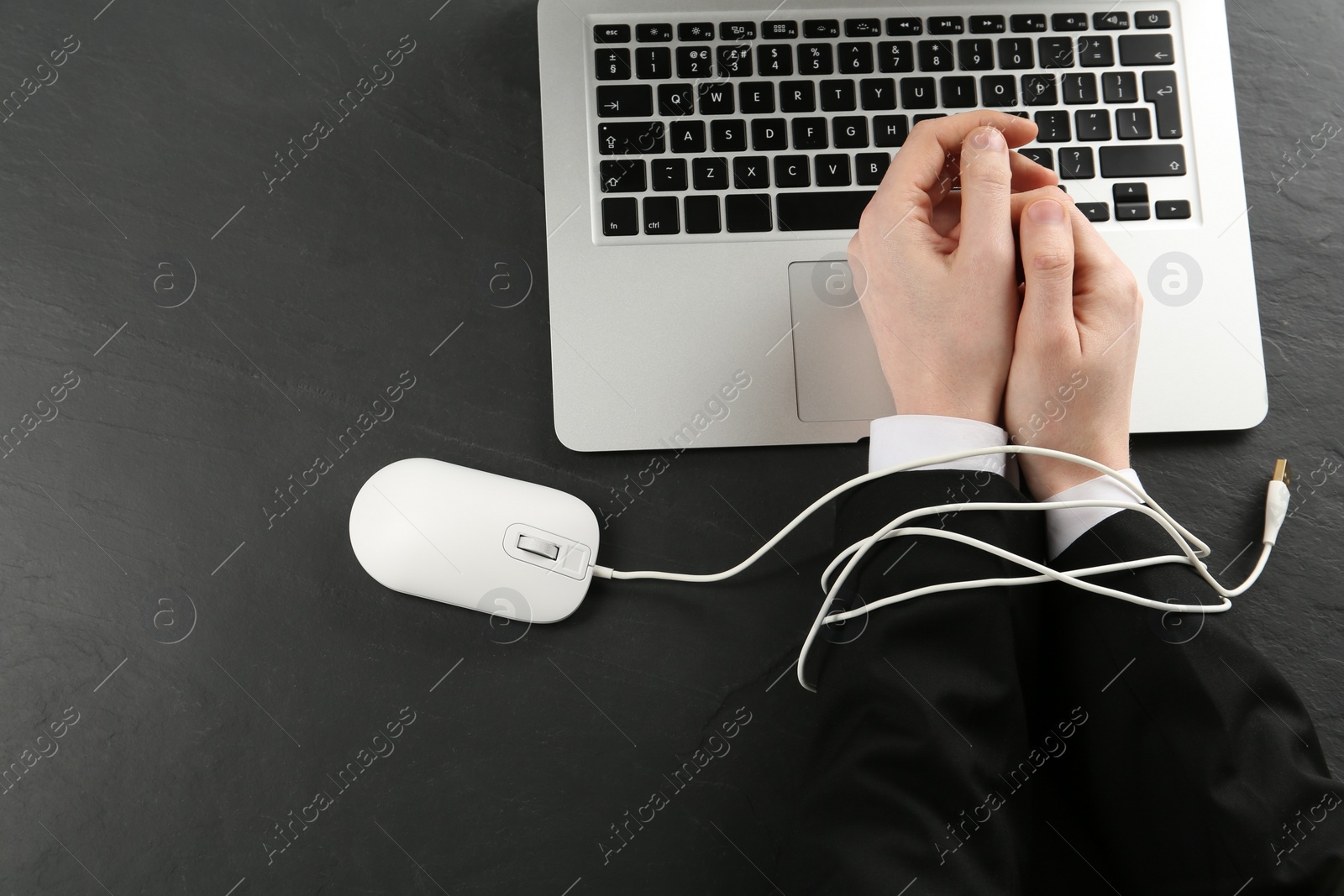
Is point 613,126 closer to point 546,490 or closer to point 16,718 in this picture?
point 546,490

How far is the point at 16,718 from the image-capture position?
24.7 inches

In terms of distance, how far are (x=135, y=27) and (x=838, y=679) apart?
2.44 feet

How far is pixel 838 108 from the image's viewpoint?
2.17 feet

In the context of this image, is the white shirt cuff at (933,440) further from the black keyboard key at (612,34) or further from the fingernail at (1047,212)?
the black keyboard key at (612,34)

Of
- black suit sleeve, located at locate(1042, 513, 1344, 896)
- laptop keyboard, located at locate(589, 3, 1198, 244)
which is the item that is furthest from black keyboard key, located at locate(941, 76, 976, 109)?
black suit sleeve, located at locate(1042, 513, 1344, 896)

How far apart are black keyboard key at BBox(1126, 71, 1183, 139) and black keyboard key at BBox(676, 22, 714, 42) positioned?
32cm

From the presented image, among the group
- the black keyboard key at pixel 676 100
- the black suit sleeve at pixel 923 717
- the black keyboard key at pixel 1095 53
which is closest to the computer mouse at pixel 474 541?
the black suit sleeve at pixel 923 717

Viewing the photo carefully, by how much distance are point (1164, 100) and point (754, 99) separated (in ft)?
1.02

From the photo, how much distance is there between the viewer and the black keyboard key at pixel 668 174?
2.13 feet

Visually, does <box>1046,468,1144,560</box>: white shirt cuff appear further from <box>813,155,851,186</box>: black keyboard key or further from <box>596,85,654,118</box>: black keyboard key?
<box>596,85,654,118</box>: black keyboard key

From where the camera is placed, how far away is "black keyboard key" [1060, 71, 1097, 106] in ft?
2.17

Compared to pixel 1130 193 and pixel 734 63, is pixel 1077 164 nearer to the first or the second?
pixel 1130 193

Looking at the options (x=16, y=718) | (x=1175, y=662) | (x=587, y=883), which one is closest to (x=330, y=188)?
(x=16, y=718)

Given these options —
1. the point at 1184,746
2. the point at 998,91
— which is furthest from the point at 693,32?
the point at 1184,746
